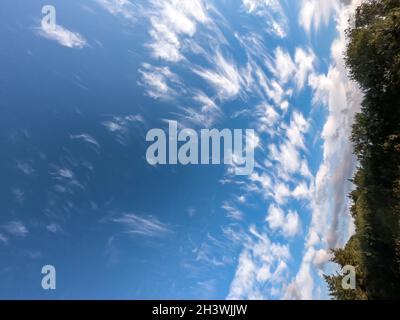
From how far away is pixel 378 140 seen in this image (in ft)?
105

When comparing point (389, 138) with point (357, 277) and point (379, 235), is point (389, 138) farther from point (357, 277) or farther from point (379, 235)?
point (357, 277)

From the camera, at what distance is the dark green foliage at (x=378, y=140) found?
28828mm

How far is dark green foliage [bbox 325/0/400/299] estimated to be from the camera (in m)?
28.8

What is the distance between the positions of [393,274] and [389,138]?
1470 centimetres

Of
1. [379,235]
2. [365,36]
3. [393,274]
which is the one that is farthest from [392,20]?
[393,274]

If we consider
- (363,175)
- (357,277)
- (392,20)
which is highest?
(392,20)
